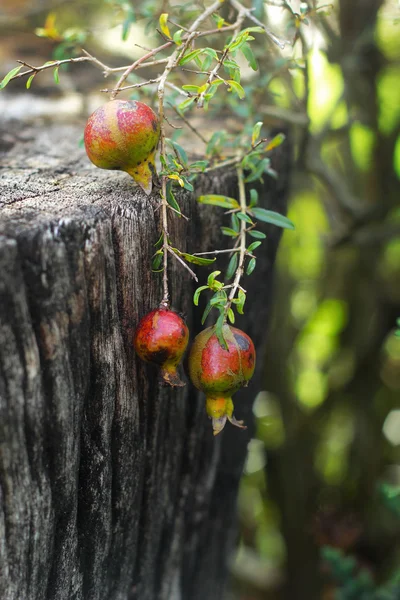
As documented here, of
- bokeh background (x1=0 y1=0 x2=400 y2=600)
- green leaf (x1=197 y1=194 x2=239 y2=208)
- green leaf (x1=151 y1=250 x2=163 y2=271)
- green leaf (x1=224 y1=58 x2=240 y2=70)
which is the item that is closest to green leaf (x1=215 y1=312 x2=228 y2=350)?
green leaf (x1=151 y1=250 x2=163 y2=271)

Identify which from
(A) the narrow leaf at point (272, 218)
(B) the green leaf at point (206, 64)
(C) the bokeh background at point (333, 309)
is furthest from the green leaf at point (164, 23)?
(C) the bokeh background at point (333, 309)

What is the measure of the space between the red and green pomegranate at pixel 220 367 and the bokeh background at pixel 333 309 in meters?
1.08

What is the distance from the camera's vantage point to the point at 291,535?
2430 millimetres

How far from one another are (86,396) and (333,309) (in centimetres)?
168

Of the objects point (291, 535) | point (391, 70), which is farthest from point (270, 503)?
point (391, 70)

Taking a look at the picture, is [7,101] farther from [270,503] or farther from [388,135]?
[270,503]

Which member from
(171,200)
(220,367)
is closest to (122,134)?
(171,200)

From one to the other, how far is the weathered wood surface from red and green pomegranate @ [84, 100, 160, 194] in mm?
61

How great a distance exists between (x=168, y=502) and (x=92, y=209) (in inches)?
23.8

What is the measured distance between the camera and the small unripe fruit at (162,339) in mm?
823

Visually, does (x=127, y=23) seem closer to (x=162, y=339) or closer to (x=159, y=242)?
(x=159, y=242)

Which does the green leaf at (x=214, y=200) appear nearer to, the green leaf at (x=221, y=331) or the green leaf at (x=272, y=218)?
the green leaf at (x=272, y=218)

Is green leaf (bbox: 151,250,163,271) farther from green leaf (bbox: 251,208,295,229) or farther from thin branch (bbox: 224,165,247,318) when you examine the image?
green leaf (bbox: 251,208,295,229)

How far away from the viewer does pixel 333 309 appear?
2398 millimetres
